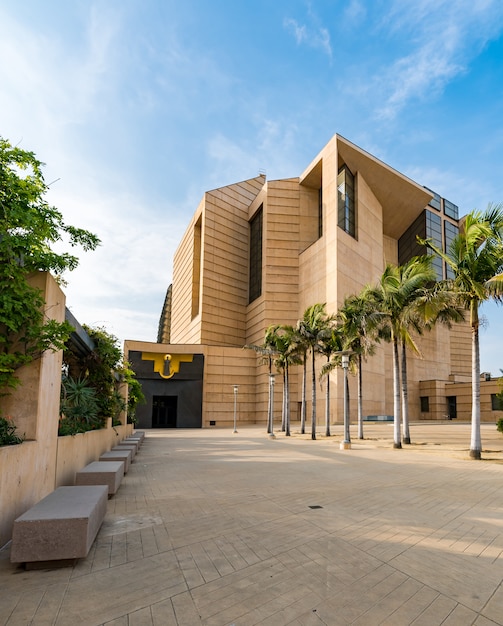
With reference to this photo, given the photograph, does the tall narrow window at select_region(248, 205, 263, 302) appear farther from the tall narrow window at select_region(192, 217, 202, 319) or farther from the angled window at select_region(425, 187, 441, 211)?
the angled window at select_region(425, 187, 441, 211)

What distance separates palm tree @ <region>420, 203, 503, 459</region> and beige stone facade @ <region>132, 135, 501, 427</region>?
28.0m

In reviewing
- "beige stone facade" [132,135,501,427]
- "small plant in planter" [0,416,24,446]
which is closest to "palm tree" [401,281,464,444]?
"small plant in planter" [0,416,24,446]

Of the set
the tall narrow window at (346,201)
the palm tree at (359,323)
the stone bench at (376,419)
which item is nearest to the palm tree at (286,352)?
the palm tree at (359,323)

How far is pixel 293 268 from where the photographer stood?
56.5 meters

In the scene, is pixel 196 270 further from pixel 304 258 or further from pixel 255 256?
pixel 304 258

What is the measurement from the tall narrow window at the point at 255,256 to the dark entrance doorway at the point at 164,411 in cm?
1846

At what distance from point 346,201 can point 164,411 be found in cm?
3155

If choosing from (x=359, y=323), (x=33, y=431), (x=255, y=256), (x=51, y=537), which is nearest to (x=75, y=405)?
(x=33, y=431)

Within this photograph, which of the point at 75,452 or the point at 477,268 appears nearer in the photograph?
the point at 75,452

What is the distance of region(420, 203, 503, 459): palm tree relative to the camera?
1516cm

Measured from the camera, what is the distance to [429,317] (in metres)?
18.0

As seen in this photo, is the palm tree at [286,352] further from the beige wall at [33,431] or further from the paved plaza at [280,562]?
the beige wall at [33,431]

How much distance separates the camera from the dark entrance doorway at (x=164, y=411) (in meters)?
50.2

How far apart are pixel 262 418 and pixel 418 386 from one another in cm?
2142
